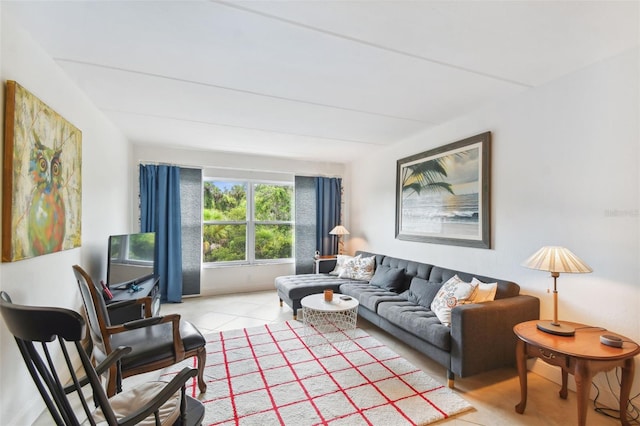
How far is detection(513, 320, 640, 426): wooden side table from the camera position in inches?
66.0

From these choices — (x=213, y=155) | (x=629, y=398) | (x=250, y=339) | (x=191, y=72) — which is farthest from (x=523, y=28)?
(x=213, y=155)

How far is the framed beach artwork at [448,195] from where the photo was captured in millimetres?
3004

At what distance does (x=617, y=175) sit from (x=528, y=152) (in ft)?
2.17

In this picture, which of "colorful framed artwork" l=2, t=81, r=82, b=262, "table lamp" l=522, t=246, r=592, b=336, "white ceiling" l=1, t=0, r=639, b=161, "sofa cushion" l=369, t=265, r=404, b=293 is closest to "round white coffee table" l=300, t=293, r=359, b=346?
"sofa cushion" l=369, t=265, r=404, b=293

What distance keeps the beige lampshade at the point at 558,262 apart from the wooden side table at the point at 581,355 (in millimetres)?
437

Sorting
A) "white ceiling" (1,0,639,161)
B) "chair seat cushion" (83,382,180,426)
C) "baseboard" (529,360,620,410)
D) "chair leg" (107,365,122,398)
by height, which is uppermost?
"white ceiling" (1,0,639,161)

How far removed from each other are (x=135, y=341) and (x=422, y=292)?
261 cm

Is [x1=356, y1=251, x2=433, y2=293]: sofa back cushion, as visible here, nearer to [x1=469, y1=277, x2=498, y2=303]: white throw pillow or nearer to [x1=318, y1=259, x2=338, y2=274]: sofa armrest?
[x1=469, y1=277, x2=498, y2=303]: white throw pillow

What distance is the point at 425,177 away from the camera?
3779 mm

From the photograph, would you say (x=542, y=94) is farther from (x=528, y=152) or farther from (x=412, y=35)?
(x=412, y=35)

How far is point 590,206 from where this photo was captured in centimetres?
219

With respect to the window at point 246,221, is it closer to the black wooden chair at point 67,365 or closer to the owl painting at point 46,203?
the owl painting at point 46,203

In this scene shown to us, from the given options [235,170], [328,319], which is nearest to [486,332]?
[328,319]

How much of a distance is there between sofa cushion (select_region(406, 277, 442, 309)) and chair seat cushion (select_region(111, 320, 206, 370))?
211 cm
